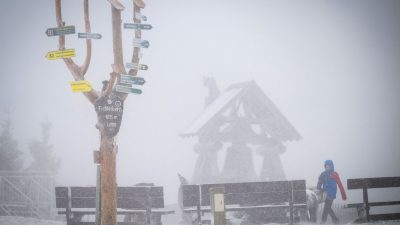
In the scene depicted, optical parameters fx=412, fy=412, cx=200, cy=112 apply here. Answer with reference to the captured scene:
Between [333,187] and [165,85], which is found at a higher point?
[165,85]

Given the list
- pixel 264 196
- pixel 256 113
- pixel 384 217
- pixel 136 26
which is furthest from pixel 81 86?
pixel 256 113

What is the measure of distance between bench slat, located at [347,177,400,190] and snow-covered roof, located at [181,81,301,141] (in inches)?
294

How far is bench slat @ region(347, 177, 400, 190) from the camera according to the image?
11.5 meters

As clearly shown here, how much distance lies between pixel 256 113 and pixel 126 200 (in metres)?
10.7

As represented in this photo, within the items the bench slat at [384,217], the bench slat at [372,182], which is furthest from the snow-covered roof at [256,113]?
the bench slat at [384,217]

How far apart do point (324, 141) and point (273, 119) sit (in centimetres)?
7691

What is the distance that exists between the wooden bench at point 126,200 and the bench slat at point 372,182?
5.25 metres

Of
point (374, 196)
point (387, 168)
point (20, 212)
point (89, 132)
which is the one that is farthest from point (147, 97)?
point (20, 212)

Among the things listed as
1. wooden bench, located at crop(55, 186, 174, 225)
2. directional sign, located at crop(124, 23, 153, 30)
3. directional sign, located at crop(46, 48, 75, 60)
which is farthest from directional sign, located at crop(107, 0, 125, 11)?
wooden bench, located at crop(55, 186, 174, 225)

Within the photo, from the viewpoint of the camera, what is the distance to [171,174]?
212 feet

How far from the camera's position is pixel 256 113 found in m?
19.9

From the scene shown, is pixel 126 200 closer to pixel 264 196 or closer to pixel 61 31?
pixel 264 196

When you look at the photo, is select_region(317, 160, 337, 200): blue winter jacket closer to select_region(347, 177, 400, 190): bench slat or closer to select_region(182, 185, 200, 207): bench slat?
select_region(347, 177, 400, 190): bench slat

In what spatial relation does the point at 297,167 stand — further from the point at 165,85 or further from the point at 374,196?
the point at 165,85
